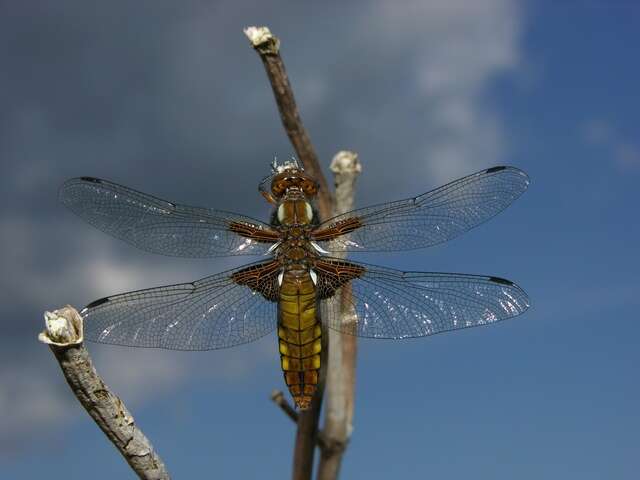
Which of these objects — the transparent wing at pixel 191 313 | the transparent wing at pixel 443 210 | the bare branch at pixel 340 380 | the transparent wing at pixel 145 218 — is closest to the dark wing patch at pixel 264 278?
the transparent wing at pixel 191 313

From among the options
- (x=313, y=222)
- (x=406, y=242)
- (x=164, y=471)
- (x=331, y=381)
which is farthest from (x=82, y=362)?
(x=331, y=381)

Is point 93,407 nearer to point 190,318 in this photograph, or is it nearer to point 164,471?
point 164,471

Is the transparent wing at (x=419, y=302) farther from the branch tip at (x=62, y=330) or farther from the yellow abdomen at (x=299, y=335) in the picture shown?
the branch tip at (x=62, y=330)

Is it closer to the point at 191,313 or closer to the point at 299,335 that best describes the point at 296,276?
the point at 299,335

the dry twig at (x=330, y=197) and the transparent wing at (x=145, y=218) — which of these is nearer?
the transparent wing at (x=145, y=218)

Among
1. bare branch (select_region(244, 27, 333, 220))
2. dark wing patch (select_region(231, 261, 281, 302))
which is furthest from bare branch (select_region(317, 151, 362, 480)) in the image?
dark wing patch (select_region(231, 261, 281, 302))

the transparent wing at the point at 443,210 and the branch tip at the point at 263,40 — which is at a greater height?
the branch tip at the point at 263,40
